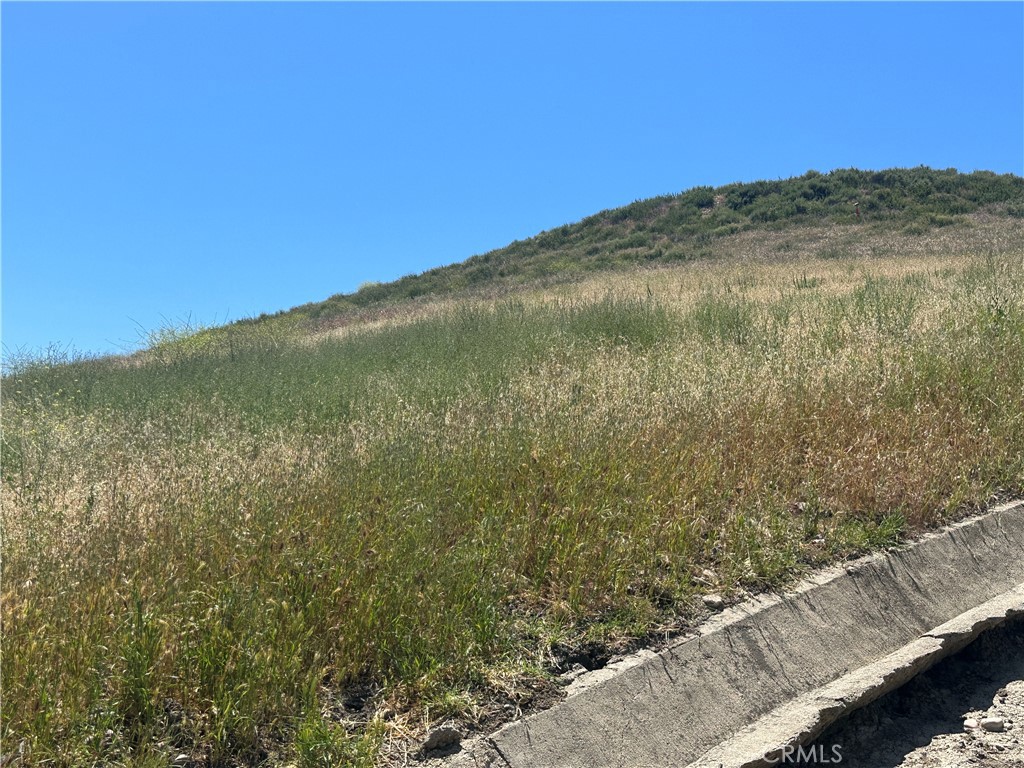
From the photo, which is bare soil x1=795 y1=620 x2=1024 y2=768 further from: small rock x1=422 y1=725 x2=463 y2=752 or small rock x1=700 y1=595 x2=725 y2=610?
small rock x1=422 y1=725 x2=463 y2=752

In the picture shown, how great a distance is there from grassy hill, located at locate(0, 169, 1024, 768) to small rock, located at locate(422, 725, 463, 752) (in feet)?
0.28

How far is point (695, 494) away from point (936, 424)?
8.04ft

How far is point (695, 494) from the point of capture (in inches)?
204

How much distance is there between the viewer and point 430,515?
4.49 meters

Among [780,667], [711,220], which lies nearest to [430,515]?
[780,667]

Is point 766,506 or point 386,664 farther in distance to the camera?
point 766,506

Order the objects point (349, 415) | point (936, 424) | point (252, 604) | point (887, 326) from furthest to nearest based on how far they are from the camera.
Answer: point (887, 326), point (349, 415), point (936, 424), point (252, 604)

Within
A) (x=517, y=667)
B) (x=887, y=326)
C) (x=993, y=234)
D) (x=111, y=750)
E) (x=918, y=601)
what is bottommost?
(x=918, y=601)

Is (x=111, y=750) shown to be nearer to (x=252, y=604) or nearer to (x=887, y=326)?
(x=252, y=604)

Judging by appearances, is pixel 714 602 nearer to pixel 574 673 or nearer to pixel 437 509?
pixel 574 673

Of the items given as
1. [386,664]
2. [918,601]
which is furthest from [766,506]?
[386,664]

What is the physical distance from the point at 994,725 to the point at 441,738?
2.55 m

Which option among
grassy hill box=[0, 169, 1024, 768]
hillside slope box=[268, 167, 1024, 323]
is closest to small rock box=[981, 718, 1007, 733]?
grassy hill box=[0, 169, 1024, 768]

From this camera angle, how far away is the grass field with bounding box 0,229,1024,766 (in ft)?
10.4
